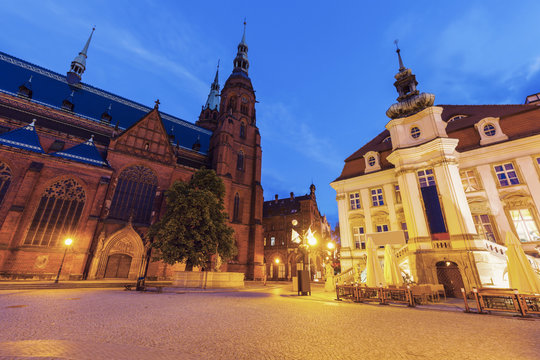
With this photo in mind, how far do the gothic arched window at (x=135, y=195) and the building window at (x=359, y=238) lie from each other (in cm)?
2265

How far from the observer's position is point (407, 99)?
Result: 72.9 ft

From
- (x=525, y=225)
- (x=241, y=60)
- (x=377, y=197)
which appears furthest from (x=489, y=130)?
(x=241, y=60)

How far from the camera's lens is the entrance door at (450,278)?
15.3 meters

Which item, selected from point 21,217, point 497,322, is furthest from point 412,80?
point 21,217

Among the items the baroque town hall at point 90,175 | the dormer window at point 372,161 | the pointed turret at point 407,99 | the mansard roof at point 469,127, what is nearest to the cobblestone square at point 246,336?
the dormer window at point 372,161

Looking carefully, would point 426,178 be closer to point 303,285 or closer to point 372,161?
point 372,161

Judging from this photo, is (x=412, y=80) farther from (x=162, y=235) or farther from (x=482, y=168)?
(x=162, y=235)

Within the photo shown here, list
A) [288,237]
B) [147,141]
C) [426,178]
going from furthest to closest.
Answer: [288,237] < [147,141] < [426,178]

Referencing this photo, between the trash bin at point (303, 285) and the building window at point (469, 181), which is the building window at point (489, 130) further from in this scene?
the trash bin at point (303, 285)

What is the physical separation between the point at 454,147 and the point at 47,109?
44600 millimetres

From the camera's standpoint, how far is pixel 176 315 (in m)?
6.99

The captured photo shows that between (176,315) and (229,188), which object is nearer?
(176,315)

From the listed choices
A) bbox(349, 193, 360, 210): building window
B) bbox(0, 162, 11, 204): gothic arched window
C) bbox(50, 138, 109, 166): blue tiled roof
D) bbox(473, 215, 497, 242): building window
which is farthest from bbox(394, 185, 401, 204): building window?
bbox(0, 162, 11, 204): gothic arched window

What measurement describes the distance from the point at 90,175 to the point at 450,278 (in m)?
33.3
